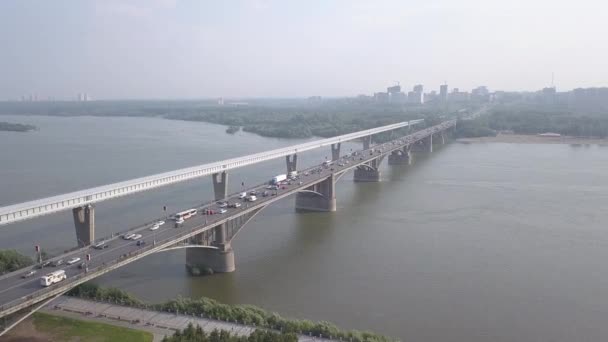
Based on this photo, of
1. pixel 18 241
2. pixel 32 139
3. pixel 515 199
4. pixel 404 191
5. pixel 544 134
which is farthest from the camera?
pixel 544 134

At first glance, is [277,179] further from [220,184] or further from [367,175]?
[367,175]

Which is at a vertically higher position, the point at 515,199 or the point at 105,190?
the point at 105,190

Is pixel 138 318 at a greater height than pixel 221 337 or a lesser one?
lesser

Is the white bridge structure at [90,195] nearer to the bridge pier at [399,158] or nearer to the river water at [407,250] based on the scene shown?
the river water at [407,250]

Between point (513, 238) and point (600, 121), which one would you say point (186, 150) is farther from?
point (600, 121)

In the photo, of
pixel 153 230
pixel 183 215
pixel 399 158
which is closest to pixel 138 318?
pixel 153 230

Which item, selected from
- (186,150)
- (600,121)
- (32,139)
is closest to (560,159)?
(600,121)
